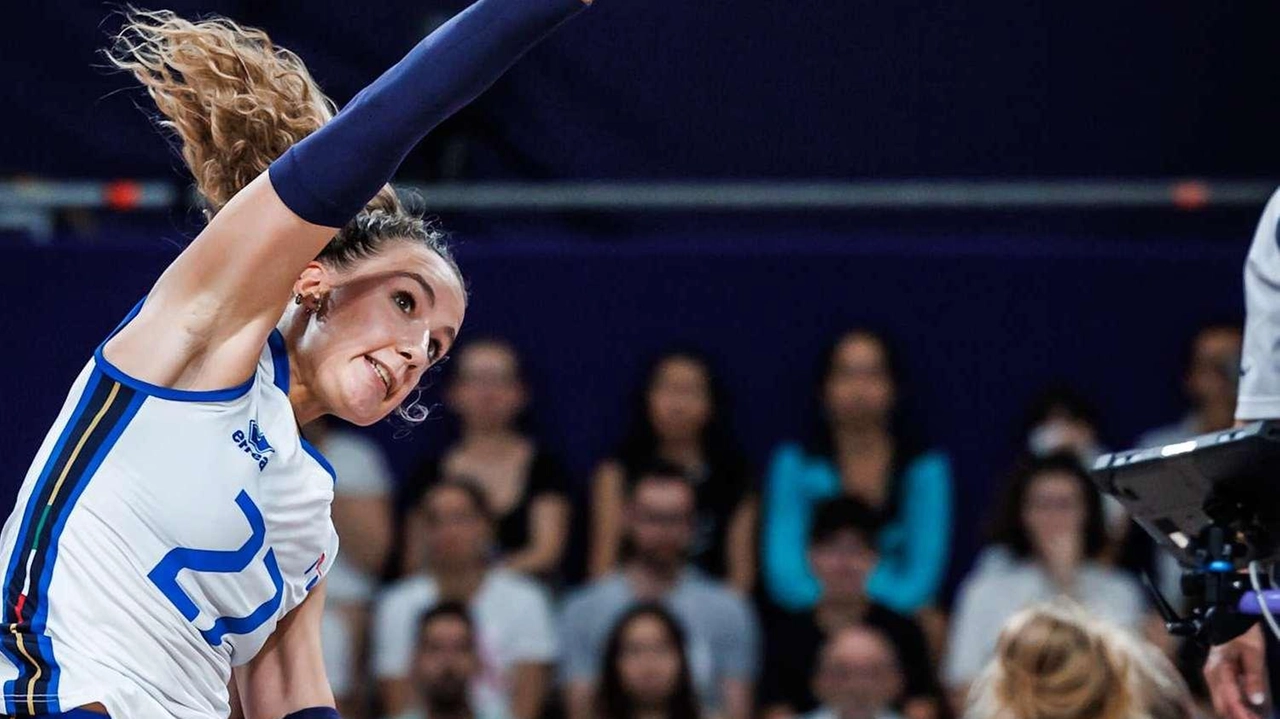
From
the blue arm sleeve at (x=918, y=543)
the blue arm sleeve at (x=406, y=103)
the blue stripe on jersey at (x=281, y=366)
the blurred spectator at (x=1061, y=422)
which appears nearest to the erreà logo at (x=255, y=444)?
the blue stripe on jersey at (x=281, y=366)

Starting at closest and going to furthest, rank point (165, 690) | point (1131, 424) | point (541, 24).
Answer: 1. point (541, 24)
2. point (165, 690)
3. point (1131, 424)

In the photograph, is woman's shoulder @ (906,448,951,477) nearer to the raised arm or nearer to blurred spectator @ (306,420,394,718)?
blurred spectator @ (306,420,394,718)

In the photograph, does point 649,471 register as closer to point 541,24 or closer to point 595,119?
point 595,119

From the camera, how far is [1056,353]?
20.0 feet

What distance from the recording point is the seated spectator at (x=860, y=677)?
516 centimetres

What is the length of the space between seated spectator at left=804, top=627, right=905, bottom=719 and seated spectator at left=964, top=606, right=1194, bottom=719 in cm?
178

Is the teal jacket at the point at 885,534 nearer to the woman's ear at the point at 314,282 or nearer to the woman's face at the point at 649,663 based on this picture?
the woman's face at the point at 649,663

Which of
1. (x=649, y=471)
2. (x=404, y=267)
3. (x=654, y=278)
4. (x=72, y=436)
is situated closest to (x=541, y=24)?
(x=404, y=267)

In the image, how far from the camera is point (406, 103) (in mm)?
2518

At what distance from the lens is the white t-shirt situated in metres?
5.44

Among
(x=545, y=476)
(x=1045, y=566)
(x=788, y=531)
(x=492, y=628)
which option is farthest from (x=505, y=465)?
(x=1045, y=566)

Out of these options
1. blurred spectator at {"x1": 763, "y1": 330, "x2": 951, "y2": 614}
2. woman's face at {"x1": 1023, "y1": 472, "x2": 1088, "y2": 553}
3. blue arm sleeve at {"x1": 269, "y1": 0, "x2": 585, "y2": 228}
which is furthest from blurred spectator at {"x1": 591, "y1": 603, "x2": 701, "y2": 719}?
blue arm sleeve at {"x1": 269, "y1": 0, "x2": 585, "y2": 228}

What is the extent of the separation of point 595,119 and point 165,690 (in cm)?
379

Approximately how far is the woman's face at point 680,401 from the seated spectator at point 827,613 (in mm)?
471
